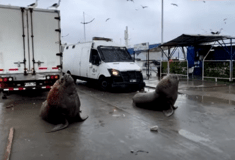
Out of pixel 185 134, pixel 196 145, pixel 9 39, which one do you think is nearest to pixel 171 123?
pixel 185 134

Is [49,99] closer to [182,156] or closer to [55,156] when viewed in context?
[55,156]

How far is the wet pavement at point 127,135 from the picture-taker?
443cm

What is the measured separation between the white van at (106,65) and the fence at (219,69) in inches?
274

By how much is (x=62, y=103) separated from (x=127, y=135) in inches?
73.7

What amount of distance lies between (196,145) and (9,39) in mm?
8214

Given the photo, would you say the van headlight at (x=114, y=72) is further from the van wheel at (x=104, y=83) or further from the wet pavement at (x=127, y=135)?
the wet pavement at (x=127, y=135)

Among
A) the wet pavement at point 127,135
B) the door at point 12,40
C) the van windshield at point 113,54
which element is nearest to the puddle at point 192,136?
the wet pavement at point 127,135

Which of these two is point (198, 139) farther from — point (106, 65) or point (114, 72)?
point (106, 65)

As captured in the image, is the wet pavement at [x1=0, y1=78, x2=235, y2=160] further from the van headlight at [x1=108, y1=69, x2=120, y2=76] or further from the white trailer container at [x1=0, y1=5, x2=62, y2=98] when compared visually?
the van headlight at [x1=108, y1=69, x2=120, y2=76]

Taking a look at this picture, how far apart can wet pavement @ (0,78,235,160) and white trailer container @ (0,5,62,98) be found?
1.69 metres

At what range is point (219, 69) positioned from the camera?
16906 millimetres

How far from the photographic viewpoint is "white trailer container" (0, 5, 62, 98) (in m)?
9.59

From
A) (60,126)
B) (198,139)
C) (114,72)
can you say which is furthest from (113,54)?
(198,139)

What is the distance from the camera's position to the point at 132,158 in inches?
166
